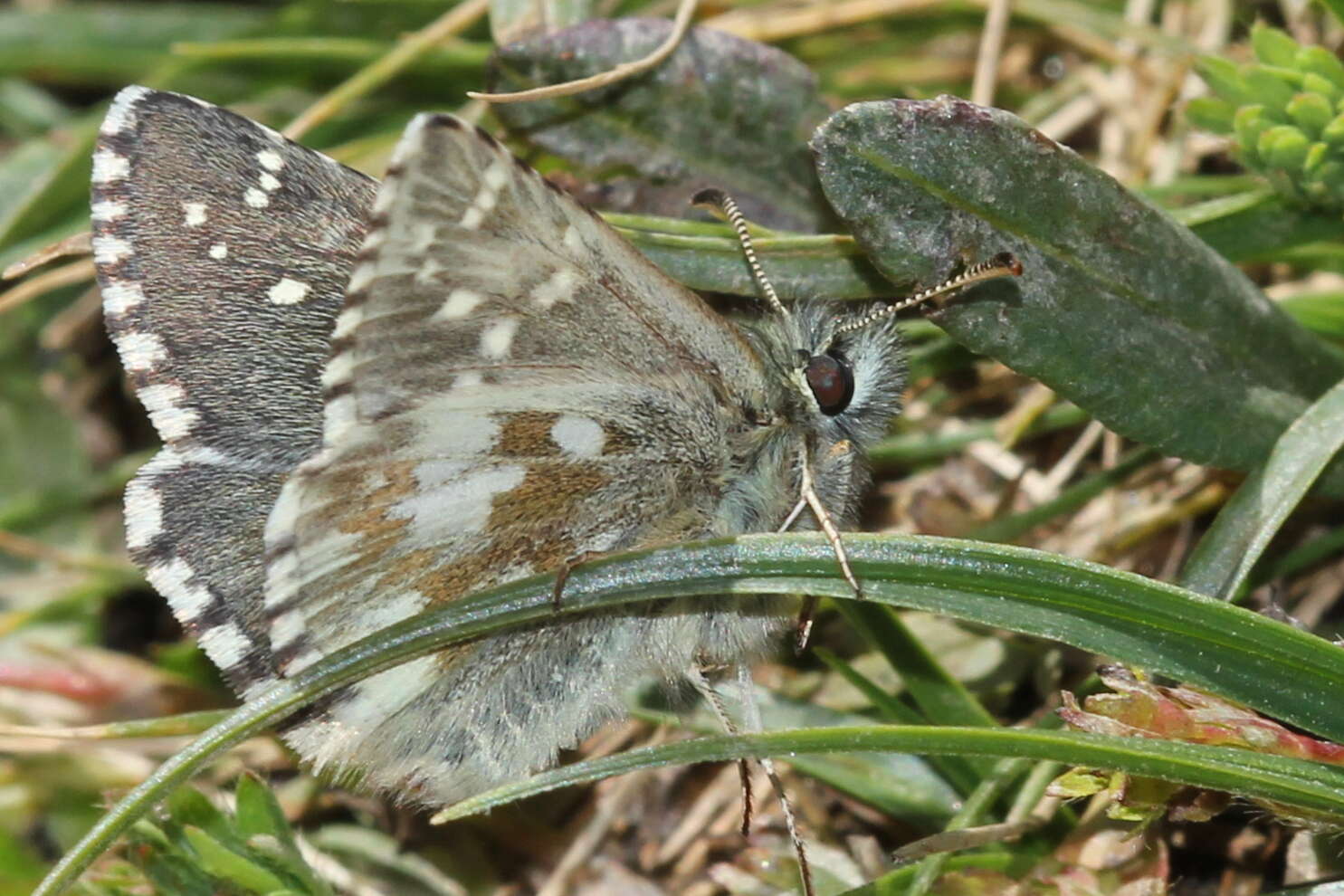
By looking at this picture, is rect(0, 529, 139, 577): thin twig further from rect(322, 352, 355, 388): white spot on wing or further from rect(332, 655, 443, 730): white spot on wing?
rect(322, 352, 355, 388): white spot on wing

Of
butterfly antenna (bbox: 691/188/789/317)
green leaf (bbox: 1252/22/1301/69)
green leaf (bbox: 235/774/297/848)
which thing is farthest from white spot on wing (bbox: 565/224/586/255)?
green leaf (bbox: 1252/22/1301/69)

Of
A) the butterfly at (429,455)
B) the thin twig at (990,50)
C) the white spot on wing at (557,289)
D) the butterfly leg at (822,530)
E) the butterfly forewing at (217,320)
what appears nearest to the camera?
the butterfly leg at (822,530)

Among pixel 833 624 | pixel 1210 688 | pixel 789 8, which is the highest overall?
pixel 789 8

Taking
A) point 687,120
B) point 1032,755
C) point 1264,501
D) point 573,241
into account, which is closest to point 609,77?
point 687,120

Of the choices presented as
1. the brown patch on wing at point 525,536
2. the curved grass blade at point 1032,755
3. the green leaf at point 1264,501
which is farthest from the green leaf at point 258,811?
the green leaf at point 1264,501

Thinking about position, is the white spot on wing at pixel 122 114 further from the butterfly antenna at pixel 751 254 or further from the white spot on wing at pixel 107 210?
the butterfly antenna at pixel 751 254

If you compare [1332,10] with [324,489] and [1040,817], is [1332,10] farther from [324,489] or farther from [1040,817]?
[324,489]

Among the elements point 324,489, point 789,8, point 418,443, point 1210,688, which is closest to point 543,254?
point 418,443

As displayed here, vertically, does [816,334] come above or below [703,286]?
below
